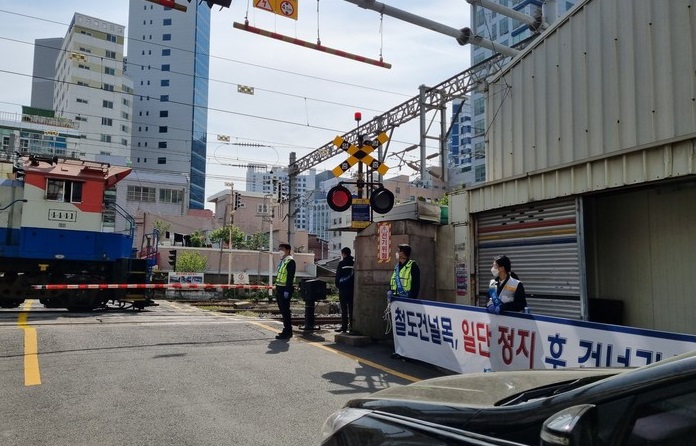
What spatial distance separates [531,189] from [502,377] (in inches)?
264

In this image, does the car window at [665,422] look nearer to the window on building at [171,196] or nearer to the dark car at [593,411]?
the dark car at [593,411]

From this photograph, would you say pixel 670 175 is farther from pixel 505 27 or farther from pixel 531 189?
pixel 505 27

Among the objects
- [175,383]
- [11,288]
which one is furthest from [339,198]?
[11,288]

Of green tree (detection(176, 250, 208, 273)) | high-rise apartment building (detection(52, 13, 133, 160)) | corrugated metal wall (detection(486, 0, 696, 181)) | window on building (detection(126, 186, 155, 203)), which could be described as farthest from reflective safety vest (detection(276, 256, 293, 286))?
high-rise apartment building (detection(52, 13, 133, 160))

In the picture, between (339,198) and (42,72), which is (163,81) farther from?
(339,198)

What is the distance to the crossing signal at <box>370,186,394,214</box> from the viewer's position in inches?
387

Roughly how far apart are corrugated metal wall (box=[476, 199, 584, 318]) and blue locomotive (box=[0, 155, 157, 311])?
32.7 ft

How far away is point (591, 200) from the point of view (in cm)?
907

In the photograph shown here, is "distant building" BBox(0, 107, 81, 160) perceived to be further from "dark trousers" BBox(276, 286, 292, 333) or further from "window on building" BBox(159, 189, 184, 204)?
"dark trousers" BBox(276, 286, 292, 333)

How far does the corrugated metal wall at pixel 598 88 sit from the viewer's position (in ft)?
23.3

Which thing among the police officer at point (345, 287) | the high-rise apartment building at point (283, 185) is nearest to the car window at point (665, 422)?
the police officer at point (345, 287)

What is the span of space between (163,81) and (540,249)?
99863 mm

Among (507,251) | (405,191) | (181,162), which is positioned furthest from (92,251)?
(181,162)

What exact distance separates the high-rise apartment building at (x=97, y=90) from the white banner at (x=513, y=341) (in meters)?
85.0
